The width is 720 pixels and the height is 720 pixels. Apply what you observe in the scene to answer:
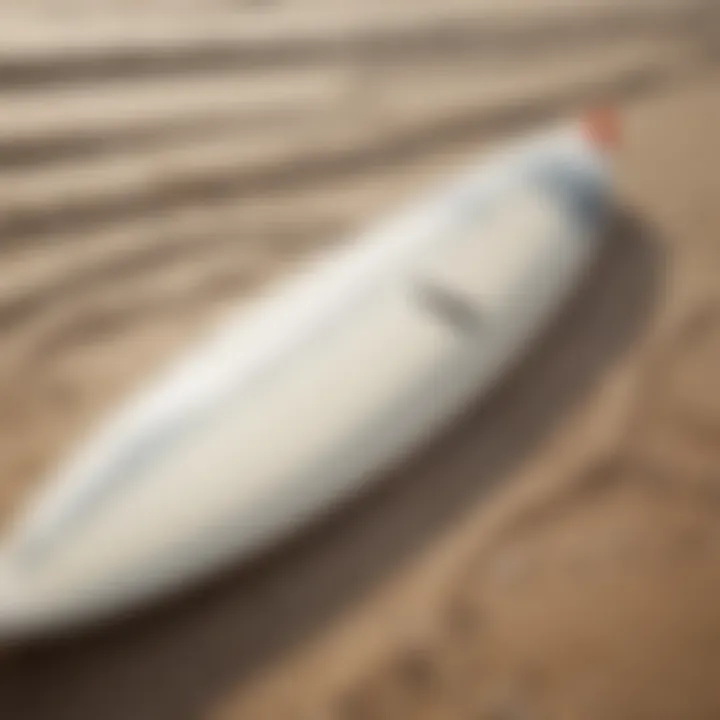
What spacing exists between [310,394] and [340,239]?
10cm

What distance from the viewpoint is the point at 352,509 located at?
1.29ft

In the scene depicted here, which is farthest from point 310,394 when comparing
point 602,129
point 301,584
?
point 602,129

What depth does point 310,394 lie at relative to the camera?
0.39 m

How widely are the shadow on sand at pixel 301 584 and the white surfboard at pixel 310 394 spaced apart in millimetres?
11

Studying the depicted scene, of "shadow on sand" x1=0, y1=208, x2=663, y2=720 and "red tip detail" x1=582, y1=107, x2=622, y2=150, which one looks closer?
"shadow on sand" x1=0, y1=208, x2=663, y2=720

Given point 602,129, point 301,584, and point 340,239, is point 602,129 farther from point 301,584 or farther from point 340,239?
point 301,584

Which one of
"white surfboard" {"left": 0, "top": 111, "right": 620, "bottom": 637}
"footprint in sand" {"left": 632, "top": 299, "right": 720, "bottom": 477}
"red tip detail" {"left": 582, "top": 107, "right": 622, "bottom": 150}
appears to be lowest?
"footprint in sand" {"left": 632, "top": 299, "right": 720, "bottom": 477}

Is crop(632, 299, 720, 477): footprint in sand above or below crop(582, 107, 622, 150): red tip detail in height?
below

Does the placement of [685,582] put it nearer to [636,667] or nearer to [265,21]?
[636,667]

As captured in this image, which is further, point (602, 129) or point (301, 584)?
point (602, 129)

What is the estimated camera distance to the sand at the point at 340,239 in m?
0.37

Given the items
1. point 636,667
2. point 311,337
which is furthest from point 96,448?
point 636,667

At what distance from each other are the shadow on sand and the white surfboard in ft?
0.04

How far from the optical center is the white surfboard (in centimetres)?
35
